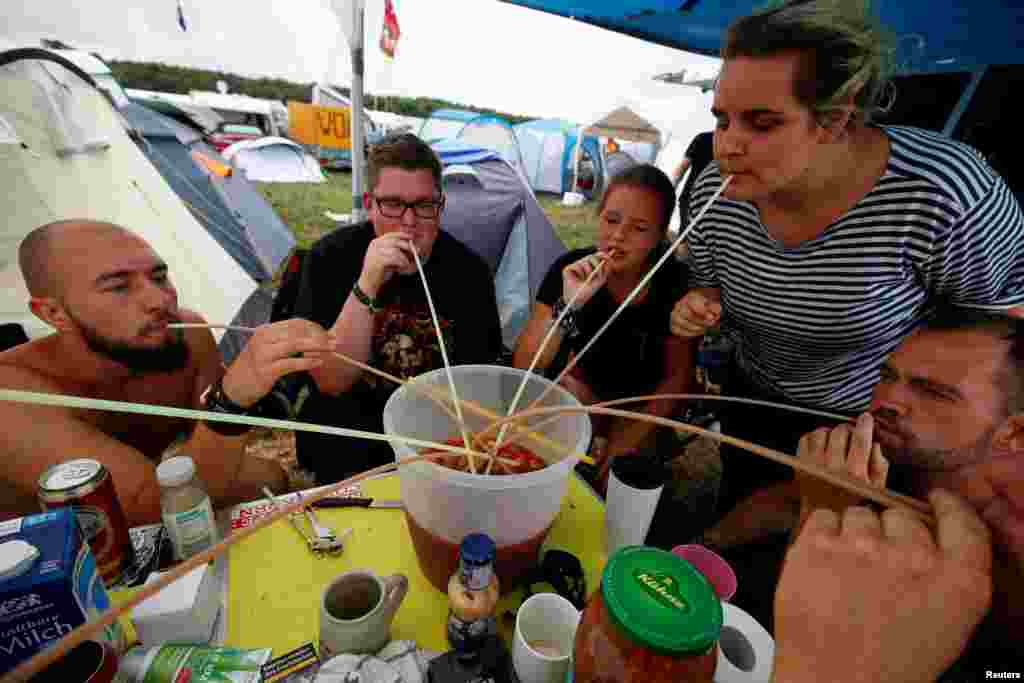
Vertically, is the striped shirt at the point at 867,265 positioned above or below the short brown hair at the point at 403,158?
below

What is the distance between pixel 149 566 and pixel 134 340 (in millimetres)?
598

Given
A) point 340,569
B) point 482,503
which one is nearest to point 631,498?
point 482,503

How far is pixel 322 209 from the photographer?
20.0 feet

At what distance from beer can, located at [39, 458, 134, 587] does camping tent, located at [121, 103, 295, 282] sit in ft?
8.63

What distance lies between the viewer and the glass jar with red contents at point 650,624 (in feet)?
1.20

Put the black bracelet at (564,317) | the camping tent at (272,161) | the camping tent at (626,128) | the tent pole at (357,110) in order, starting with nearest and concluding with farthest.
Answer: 1. the black bracelet at (564,317)
2. the tent pole at (357,110)
3. the camping tent at (272,161)
4. the camping tent at (626,128)

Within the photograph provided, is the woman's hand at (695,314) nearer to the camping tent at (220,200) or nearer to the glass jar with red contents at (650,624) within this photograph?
the glass jar with red contents at (650,624)

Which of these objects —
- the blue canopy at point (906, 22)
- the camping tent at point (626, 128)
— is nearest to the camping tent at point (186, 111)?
the blue canopy at point (906, 22)

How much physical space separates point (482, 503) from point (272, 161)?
9.01 metres

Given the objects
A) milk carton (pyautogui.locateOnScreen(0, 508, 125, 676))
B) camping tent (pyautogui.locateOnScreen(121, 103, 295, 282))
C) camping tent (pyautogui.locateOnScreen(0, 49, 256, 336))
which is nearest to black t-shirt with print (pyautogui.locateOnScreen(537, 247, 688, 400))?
milk carton (pyautogui.locateOnScreen(0, 508, 125, 676))

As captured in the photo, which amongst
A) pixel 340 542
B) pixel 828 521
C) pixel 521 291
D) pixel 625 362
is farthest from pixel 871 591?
pixel 521 291

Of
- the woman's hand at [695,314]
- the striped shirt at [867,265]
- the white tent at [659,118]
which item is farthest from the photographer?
the white tent at [659,118]

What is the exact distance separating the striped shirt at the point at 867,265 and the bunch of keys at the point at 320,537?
1.12 meters

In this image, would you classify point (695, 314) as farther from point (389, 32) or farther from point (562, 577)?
point (389, 32)
